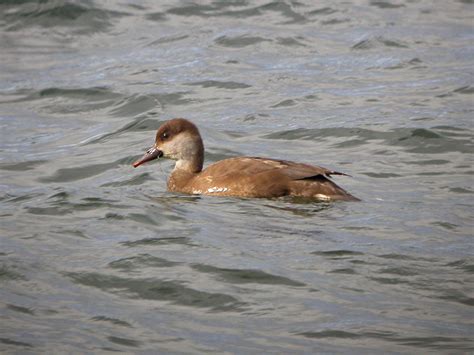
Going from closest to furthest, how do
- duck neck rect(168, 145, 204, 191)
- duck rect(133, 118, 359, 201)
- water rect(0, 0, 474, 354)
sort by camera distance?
water rect(0, 0, 474, 354) < duck rect(133, 118, 359, 201) < duck neck rect(168, 145, 204, 191)

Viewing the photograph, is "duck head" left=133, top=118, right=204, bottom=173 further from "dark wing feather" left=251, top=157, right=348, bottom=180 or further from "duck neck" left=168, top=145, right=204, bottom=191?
"dark wing feather" left=251, top=157, right=348, bottom=180

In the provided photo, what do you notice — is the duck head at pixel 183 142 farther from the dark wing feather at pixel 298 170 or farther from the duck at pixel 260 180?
the dark wing feather at pixel 298 170

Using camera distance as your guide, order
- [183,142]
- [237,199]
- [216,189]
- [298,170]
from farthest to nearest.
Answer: [183,142]
[216,189]
[237,199]
[298,170]

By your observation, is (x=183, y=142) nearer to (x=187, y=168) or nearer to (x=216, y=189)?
(x=187, y=168)

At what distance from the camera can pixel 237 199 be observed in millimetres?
10438

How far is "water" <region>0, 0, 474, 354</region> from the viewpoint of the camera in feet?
24.8

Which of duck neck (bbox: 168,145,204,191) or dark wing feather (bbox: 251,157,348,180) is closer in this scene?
dark wing feather (bbox: 251,157,348,180)

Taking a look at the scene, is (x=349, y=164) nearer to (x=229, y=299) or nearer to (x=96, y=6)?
(x=229, y=299)

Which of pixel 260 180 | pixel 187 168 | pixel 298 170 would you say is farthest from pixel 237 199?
pixel 187 168

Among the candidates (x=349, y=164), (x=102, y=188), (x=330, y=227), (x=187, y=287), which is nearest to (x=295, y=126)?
(x=349, y=164)

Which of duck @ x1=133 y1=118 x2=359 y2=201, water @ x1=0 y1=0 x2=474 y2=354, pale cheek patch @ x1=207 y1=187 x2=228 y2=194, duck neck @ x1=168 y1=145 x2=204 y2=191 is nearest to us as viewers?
water @ x1=0 y1=0 x2=474 y2=354

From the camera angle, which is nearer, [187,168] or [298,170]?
[298,170]

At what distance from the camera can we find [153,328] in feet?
24.4

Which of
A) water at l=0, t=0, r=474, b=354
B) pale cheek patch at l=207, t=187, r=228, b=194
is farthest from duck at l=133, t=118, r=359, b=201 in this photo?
water at l=0, t=0, r=474, b=354
